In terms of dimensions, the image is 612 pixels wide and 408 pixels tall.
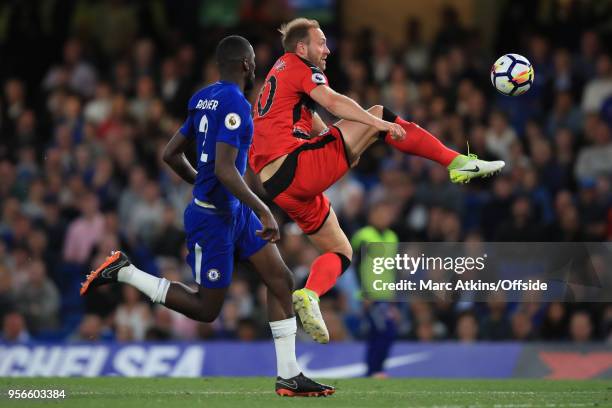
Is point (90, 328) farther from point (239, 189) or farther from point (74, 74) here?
point (239, 189)

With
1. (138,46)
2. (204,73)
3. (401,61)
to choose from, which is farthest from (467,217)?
(138,46)

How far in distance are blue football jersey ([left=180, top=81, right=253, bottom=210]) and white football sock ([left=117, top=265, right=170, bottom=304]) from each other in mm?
665

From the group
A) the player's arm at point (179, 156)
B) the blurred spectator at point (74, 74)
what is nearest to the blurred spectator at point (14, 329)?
the blurred spectator at point (74, 74)

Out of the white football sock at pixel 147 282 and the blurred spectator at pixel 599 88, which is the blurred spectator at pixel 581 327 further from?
the white football sock at pixel 147 282

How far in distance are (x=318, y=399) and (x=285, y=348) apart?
421 millimetres

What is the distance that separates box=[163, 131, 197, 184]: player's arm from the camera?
29.2 ft

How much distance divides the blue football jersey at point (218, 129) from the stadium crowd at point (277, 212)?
4.70 m

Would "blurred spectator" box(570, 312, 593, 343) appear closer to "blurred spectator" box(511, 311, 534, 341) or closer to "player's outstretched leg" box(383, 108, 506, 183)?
"blurred spectator" box(511, 311, 534, 341)

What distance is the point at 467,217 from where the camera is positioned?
1522 centimetres

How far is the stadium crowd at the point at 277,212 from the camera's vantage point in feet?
47.3

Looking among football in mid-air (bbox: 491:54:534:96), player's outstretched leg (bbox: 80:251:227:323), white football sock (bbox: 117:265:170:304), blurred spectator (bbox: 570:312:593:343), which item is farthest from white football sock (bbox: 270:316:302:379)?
blurred spectator (bbox: 570:312:593:343)

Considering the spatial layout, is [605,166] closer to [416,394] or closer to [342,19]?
[342,19]

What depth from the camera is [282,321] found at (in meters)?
8.77

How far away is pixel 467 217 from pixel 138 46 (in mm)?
5478
